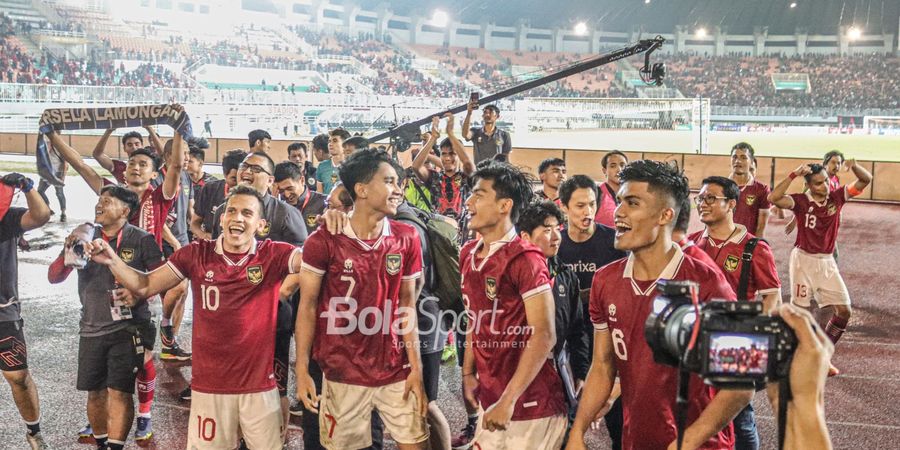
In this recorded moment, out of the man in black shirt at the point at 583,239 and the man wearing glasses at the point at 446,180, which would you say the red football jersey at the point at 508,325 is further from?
the man wearing glasses at the point at 446,180

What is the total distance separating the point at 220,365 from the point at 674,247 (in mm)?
2430

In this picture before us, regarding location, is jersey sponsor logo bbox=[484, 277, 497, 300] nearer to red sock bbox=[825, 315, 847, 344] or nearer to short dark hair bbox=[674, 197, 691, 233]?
short dark hair bbox=[674, 197, 691, 233]

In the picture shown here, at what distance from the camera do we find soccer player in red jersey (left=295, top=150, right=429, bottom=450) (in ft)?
13.6

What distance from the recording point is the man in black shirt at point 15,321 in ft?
17.2

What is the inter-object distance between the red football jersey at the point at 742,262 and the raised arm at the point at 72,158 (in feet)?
15.2

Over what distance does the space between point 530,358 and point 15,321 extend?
3.71m

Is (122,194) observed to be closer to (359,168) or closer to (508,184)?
(359,168)

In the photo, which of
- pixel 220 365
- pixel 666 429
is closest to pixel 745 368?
pixel 666 429

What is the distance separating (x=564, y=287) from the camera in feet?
15.2

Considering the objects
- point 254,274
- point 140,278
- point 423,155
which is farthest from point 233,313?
point 423,155

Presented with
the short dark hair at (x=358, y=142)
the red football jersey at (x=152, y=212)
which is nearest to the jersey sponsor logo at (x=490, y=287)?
the red football jersey at (x=152, y=212)

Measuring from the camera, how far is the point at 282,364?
17.7 ft

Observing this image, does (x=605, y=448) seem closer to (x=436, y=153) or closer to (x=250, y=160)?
(x=250, y=160)

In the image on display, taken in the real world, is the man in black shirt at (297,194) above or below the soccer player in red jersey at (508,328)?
above
